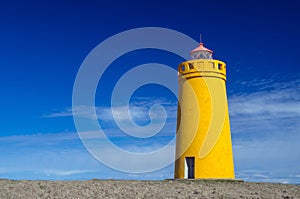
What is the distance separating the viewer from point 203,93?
68.9 feet


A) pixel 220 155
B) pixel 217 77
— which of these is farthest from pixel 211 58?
pixel 220 155

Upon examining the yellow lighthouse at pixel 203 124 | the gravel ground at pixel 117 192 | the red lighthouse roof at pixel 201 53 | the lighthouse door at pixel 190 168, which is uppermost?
the red lighthouse roof at pixel 201 53

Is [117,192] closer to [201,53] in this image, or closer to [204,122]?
[204,122]

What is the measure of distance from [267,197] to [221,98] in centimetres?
947

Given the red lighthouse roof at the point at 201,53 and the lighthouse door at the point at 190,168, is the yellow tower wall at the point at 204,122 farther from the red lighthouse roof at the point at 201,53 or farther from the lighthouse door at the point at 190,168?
the red lighthouse roof at the point at 201,53

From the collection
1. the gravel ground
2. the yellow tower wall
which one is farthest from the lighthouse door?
the gravel ground

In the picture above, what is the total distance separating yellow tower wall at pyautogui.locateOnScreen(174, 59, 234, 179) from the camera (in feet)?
66.4

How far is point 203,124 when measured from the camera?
20641 mm

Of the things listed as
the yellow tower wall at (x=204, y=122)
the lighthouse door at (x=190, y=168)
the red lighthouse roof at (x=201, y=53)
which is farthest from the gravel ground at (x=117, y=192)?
the red lighthouse roof at (x=201, y=53)

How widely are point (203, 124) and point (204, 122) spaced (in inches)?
5.2

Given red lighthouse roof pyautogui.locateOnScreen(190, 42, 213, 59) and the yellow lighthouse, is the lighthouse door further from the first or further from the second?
red lighthouse roof pyautogui.locateOnScreen(190, 42, 213, 59)

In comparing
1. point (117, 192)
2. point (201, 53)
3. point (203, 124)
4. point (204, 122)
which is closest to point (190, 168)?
point (203, 124)

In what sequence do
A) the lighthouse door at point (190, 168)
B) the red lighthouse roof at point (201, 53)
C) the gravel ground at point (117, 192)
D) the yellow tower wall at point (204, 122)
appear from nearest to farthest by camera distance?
the gravel ground at point (117, 192) < the yellow tower wall at point (204, 122) < the lighthouse door at point (190, 168) < the red lighthouse roof at point (201, 53)

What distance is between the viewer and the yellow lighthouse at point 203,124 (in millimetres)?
20266
